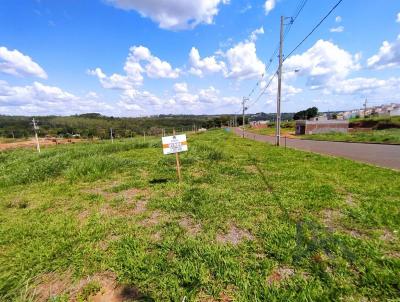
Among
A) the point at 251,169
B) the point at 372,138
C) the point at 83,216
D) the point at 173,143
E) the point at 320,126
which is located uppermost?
the point at 173,143

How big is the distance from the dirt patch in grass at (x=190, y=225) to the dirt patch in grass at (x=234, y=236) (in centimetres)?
42

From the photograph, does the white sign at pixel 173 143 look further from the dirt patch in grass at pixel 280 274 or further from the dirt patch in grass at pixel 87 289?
the dirt patch in grass at pixel 280 274

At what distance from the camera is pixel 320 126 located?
45.1m

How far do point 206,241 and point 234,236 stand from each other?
487mm

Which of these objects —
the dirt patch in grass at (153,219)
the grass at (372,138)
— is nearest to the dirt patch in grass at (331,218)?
the dirt patch in grass at (153,219)

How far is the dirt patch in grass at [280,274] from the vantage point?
96.3 inches

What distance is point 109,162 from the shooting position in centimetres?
957

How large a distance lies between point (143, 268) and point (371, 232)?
3.59 meters

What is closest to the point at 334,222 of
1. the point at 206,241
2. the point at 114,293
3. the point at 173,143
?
the point at 206,241

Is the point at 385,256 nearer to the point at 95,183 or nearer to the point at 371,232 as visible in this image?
the point at 371,232

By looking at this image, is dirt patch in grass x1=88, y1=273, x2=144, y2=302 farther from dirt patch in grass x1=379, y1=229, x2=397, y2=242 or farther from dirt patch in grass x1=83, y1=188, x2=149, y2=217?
dirt patch in grass x1=379, y1=229, x2=397, y2=242

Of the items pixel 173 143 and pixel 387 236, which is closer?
pixel 387 236

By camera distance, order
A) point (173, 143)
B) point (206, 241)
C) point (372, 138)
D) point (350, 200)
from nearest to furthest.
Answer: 1. point (206, 241)
2. point (350, 200)
3. point (173, 143)
4. point (372, 138)

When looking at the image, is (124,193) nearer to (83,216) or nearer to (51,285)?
(83,216)
